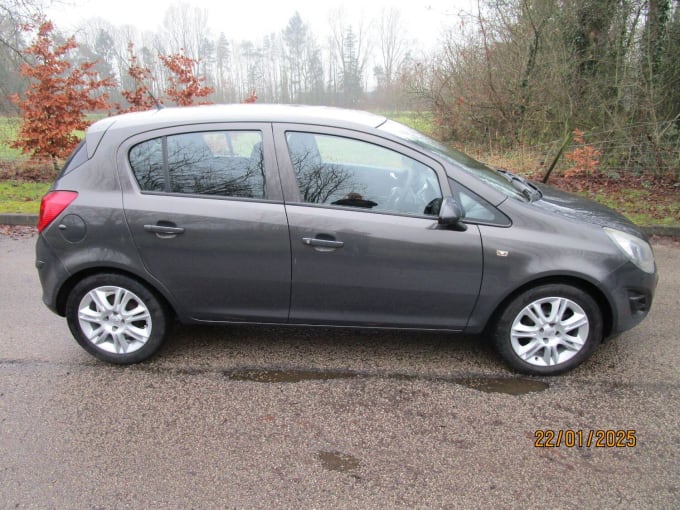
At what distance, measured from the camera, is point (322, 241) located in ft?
10.0

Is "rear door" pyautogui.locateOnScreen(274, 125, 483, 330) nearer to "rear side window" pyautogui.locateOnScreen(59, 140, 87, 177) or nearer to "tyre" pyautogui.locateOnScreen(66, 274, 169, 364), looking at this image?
"tyre" pyautogui.locateOnScreen(66, 274, 169, 364)

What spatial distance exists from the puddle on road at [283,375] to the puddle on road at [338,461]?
2.36ft

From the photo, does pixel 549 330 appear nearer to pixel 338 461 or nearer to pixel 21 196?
pixel 338 461

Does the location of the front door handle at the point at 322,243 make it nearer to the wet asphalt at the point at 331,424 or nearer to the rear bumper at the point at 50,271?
the wet asphalt at the point at 331,424

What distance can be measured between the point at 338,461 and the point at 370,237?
131 centimetres

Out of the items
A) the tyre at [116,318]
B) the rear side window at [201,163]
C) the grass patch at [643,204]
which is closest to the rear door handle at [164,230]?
A: the rear side window at [201,163]

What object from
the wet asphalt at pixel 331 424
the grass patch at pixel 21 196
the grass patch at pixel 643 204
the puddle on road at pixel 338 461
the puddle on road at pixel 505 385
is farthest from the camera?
the grass patch at pixel 21 196

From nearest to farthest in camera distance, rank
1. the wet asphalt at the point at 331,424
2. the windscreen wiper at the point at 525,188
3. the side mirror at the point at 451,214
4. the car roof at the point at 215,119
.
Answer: the wet asphalt at the point at 331,424 → the side mirror at the point at 451,214 → the car roof at the point at 215,119 → the windscreen wiper at the point at 525,188

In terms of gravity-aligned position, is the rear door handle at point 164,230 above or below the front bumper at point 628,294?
above

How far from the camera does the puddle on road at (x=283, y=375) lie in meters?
3.24

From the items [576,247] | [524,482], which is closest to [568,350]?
[576,247]

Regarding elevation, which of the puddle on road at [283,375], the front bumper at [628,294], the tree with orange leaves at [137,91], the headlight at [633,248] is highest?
the tree with orange leaves at [137,91]

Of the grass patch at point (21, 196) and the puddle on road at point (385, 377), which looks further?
the grass patch at point (21, 196)

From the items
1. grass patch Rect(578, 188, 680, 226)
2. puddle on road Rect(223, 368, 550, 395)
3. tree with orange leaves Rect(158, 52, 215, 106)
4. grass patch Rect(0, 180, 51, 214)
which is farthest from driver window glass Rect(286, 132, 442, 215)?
tree with orange leaves Rect(158, 52, 215, 106)
